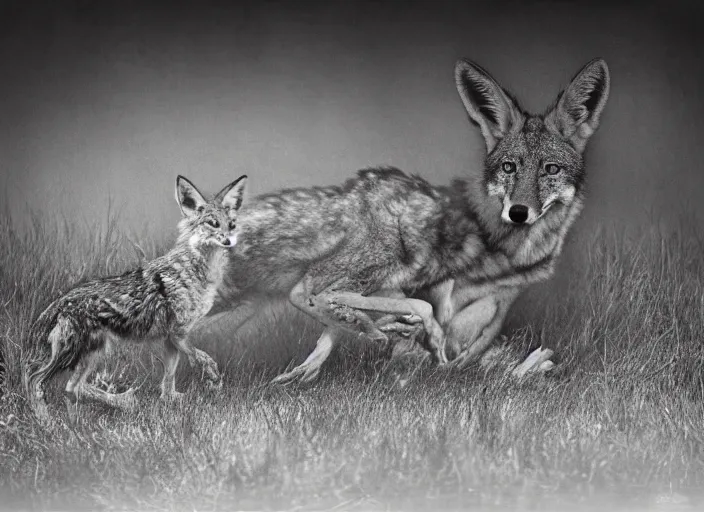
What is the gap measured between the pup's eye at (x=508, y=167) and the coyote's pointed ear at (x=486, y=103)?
13 cm

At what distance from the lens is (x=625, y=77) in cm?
486

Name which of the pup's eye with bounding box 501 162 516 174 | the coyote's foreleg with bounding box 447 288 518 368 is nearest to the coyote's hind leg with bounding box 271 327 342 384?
the coyote's foreleg with bounding box 447 288 518 368

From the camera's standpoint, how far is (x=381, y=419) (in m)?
4.38

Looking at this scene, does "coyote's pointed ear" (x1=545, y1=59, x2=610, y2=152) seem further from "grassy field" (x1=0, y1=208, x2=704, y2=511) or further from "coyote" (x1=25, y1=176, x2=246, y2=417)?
"coyote" (x1=25, y1=176, x2=246, y2=417)

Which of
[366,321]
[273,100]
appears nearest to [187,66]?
[273,100]

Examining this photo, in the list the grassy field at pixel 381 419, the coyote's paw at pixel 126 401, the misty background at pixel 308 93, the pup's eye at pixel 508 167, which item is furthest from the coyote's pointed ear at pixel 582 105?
the coyote's paw at pixel 126 401

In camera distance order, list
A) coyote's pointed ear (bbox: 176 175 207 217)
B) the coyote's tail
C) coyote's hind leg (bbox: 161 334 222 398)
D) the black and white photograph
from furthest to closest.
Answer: coyote's pointed ear (bbox: 176 175 207 217) → coyote's hind leg (bbox: 161 334 222 398) → the black and white photograph → the coyote's tail

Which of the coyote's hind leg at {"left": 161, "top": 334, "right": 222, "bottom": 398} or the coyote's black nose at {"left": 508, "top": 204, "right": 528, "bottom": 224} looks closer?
the coyote's hind leg at {"left": 161, "top": 334, "right": 222, "bottom": 398}

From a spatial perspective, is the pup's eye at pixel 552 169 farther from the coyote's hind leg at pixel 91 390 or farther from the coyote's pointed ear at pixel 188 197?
the coyote's hind leg at pixel 91 390

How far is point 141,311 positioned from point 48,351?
465 millimetres

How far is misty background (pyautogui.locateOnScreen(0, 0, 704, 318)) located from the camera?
478 centimetres

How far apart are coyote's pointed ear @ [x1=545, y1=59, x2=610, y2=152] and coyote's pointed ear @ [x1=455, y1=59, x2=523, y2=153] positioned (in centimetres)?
21

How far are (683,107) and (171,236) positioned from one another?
280 centimetres

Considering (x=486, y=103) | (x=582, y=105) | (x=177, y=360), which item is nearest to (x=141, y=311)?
(x=177, y=360)
